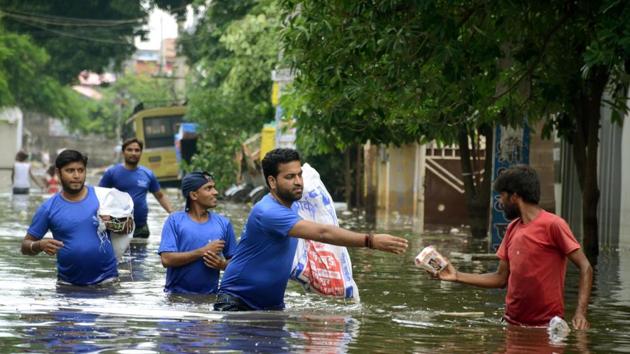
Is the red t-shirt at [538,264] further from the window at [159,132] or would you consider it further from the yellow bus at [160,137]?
the window at [159,132]

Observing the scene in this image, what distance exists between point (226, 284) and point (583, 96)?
1035 cm

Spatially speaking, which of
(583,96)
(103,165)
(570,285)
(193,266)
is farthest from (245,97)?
(103,165)

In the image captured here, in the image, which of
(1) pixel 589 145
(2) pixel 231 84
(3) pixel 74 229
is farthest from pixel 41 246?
(2) pixel 231 84

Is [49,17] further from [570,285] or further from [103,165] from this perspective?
[103,165]

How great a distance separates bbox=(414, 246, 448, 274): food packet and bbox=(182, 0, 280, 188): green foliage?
39.1 metres

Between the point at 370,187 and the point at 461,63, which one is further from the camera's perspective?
the point at 370,187

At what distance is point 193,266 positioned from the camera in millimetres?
12258

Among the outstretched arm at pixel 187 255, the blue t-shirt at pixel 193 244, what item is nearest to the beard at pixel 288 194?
the outstretched arm at pixel 187 255

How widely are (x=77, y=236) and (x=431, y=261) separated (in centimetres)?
426

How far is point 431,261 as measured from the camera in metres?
9.77

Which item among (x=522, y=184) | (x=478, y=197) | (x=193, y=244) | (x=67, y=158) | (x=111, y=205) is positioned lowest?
(x=193, y=244)

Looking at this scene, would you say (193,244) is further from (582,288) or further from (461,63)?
(461,63)

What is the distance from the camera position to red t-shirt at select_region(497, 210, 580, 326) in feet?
32.3

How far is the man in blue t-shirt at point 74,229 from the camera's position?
1280 centimetres
